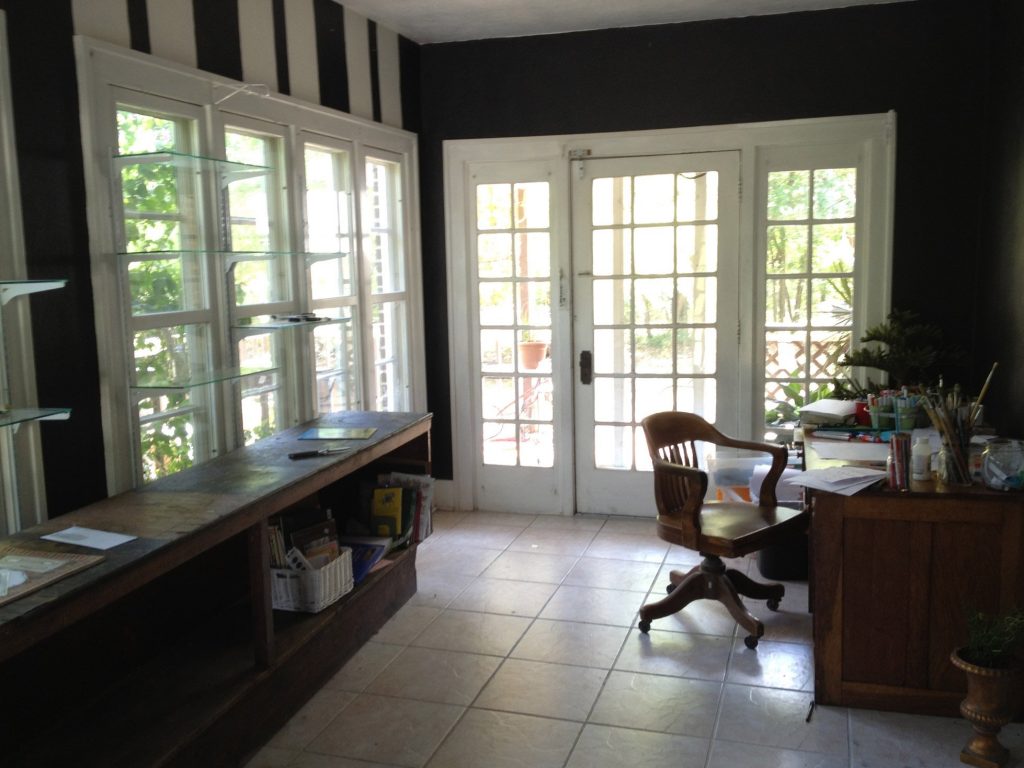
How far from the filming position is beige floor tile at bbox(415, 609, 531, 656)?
3740 mm

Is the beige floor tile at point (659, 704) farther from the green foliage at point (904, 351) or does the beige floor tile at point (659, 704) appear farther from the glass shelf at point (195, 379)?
the green foliage at point (904, 351)

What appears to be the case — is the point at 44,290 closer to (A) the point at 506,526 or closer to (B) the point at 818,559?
(B) the point at 818,559

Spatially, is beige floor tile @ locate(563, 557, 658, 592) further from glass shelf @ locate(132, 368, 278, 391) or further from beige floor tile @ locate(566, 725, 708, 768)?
glass shelf @ locate(132, 368, 278, 391)

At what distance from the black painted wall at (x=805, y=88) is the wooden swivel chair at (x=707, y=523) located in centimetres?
149

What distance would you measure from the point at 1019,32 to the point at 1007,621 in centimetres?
262

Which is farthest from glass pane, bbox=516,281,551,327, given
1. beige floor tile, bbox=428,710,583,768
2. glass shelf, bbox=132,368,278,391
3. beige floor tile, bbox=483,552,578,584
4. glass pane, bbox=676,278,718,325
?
beige floor tile, bbox=428,710,583,768

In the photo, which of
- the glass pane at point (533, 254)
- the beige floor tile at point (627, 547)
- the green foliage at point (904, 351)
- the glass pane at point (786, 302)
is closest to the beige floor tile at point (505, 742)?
the beige floor tile at point (627, 547)

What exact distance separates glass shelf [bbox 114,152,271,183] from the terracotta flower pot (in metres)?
2.97

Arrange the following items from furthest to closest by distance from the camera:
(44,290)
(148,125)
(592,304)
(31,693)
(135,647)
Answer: (592,304) → (148,125) → (135,647) → (44,290) → (31,693)

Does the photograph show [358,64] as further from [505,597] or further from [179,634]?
[179,634]

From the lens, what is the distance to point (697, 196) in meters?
5.12

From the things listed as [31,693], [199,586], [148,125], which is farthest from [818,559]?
[148,125]

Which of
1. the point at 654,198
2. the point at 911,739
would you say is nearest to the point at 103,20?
the point at 654,198

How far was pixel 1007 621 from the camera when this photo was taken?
107 inches
